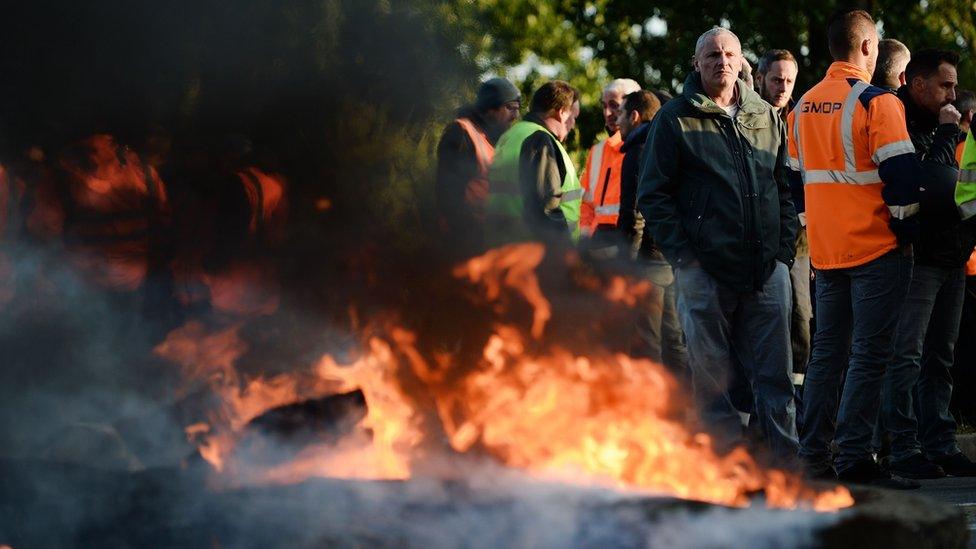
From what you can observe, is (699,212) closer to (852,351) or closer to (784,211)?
(784,211)

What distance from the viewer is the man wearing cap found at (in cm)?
566

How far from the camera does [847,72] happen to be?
666 cm

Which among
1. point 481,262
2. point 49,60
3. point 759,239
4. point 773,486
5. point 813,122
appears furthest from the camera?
point 813,122

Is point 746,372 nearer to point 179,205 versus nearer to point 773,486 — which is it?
point 773,486

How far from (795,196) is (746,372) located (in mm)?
1267

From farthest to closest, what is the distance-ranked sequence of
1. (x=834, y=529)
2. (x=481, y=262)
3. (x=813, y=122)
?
(x=813, y=122)
(x=481, y=262)
(x=834, y=529)

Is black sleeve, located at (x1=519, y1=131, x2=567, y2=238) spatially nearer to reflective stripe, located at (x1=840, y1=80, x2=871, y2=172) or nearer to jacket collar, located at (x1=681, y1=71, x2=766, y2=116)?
jacket collar, located at (x1=681, y1=71, x2=766, y2=116)

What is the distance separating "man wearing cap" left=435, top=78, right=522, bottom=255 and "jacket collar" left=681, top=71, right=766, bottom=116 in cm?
89

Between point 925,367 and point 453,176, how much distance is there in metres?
3.19

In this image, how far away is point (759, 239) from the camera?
6.07m

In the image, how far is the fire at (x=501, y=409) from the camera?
4793mm

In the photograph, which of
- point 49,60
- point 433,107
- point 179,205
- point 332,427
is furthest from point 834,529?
point 49,60

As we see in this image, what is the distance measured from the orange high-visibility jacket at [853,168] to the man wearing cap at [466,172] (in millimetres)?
1522

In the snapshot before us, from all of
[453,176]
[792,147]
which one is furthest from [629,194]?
[453,176]
